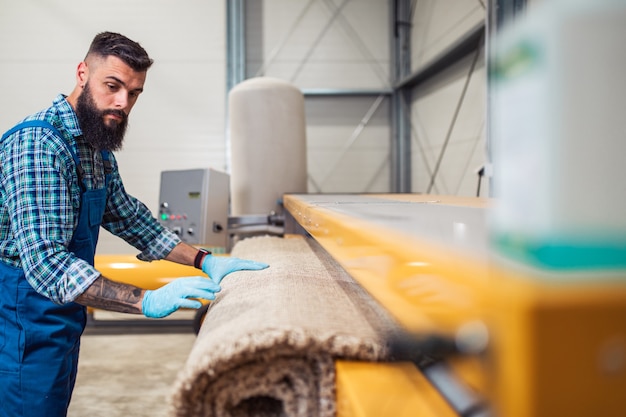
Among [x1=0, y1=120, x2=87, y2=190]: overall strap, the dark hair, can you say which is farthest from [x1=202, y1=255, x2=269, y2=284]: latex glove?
the dark hair

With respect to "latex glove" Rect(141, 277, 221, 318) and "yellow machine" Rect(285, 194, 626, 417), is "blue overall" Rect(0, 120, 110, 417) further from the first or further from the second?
"yellow machine" Rect(285, 194, 626, 417)

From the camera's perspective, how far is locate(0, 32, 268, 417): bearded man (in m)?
1.36

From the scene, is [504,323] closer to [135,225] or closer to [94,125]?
[94,125]

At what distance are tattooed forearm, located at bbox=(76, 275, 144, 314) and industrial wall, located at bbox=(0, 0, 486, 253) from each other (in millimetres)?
5055

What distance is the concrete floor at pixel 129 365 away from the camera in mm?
3137

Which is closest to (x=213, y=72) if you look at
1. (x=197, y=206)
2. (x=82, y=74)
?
(x=197, y=206)

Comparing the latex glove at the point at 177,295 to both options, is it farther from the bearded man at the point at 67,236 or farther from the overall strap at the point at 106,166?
the overall strap at the point at 106,166

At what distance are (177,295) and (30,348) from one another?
0.59 meters

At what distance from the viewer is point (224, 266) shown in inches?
62.1

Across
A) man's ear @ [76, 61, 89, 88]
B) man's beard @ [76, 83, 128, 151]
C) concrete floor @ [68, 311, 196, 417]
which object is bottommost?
concrete floor @ [68, 311, 196, 417]

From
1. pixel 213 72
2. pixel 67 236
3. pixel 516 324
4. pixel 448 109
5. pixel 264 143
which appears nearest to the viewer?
pixel 516 324

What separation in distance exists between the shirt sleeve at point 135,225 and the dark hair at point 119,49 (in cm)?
36

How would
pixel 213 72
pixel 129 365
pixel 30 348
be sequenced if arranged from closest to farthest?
1. pixel 30 348
2. pixel 129 365
3. pixel 213 72

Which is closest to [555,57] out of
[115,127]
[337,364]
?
[337,364]
